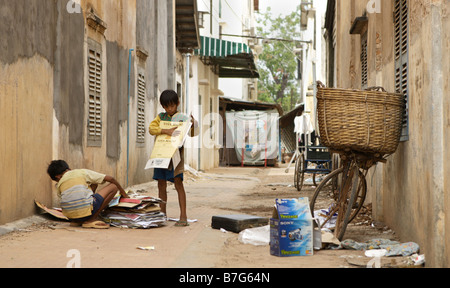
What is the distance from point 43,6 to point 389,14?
4.37 m

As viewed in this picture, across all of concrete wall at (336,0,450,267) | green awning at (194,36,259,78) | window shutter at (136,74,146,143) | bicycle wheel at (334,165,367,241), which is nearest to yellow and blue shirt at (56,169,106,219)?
bicycle wheel at (334,165,367,241)

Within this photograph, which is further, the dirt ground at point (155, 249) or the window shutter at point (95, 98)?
the window shutter at point (95, 98)

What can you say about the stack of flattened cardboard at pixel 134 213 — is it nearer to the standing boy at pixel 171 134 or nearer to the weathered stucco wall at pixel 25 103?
the standing boy at pixel 171 134

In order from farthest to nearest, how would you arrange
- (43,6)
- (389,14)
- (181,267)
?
(43,6) → (389,14) → (181,267)

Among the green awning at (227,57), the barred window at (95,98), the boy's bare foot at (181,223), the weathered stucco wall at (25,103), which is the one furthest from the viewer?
the green awning at (227,57)


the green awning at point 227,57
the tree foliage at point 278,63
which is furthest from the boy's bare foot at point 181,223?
the tree foliage at point 278,63

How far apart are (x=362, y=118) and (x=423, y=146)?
0.86 m

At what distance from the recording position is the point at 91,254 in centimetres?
580

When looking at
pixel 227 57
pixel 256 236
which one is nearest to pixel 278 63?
pixel 227 57

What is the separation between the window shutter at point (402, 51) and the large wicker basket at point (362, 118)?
283 mm

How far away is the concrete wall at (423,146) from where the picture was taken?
194 inches

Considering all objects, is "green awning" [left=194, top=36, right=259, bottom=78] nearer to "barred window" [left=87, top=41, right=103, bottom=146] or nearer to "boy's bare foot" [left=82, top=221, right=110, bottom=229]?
"barred window" [left=87, top=41, right=103, bottom=146]
